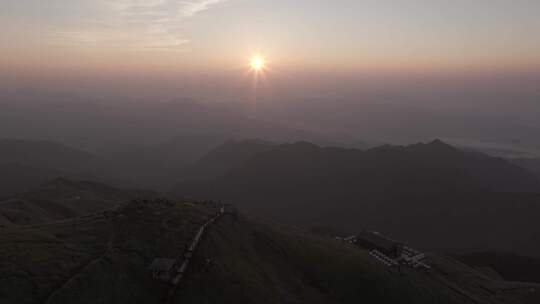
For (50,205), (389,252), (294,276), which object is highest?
(294,276)

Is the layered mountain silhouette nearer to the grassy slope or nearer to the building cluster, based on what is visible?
the grassy slope

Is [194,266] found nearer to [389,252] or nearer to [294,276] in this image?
[294,276]

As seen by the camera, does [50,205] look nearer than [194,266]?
No

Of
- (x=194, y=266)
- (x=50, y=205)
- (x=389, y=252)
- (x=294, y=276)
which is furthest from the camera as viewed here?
(x=50, y=205)

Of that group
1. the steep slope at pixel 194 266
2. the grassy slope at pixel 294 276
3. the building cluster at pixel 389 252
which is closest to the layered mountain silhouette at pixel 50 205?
the steep slope at pixel 194 266

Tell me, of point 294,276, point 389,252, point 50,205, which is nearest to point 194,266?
point 294,276

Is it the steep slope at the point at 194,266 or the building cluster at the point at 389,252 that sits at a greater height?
the steep slope at the point at 194,266

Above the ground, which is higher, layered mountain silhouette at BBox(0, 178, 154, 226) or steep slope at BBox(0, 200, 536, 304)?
steep slope at BBox(0, 200, 536, 304)

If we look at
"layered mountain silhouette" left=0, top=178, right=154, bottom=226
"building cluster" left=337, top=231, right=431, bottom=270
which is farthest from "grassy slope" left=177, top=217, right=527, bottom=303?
"layered mountain silhouette" left=0, top=178, right=154, bottom=226

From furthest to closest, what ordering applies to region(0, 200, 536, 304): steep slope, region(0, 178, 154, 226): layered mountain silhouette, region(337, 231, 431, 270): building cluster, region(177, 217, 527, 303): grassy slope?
region(0, 178, 154, 226): layered mountain silhouette < region(337, 231, 431, 270): building cluster < region(177, 217, 527, 303): grassy slope < region(0, 200, 536, 304): steep slope

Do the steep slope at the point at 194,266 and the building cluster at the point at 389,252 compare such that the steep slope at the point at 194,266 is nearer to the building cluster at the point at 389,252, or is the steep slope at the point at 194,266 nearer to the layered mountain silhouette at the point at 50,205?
the building cluster at the point at 389,252
